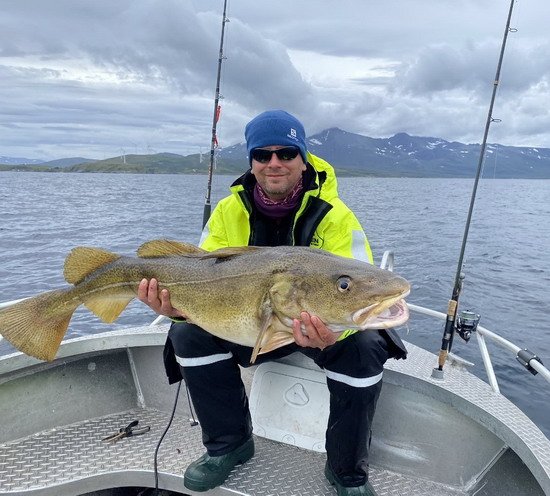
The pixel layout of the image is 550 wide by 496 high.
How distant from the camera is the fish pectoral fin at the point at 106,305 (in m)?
3.66

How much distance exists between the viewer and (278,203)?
161 inches

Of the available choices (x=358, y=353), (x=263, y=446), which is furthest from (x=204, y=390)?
(x=358, y=353)

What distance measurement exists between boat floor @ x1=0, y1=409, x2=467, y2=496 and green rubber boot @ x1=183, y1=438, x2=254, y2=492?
0.25 feet

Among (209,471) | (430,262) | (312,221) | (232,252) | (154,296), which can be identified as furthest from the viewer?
(430,262)

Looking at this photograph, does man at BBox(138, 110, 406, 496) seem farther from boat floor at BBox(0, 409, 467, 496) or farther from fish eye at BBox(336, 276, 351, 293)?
fish eye at BBox(336, 276, 351, 293)

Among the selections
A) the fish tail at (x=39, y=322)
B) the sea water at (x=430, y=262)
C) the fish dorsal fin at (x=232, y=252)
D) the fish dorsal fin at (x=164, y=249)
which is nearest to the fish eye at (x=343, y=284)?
the fish dorsal fin at (x=232, y=252)

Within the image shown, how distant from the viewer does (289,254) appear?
3.10m

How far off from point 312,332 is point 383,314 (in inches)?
16.9

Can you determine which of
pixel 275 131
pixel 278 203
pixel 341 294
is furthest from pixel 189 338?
pixel 275 131

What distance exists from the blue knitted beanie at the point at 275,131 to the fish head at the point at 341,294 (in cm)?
122

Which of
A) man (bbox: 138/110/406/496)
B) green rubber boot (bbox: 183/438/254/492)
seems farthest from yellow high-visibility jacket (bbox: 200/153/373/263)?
green rubber boot (bbox: 183/438/254/492)

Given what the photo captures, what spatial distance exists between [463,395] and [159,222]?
3261 centimetres

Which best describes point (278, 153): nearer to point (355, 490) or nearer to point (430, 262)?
point (355, 490)

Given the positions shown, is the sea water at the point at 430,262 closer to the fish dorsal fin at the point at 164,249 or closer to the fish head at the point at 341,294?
the fish head at the point at 341,294
